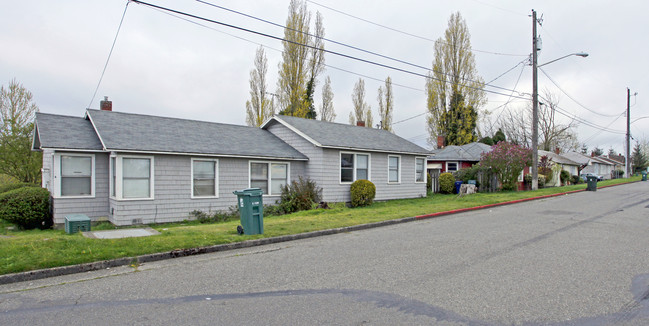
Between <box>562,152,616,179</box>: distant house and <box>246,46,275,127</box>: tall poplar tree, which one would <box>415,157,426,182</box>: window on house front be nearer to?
<box>246,46,275,127</box>: tall poplar tree

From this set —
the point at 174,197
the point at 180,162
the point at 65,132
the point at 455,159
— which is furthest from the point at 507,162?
the point at 65,132

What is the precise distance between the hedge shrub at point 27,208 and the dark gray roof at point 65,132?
189cm

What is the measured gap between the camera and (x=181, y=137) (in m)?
15.4

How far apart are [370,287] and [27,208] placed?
12660 mm

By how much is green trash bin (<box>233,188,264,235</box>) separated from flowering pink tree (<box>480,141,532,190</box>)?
19.4 metres

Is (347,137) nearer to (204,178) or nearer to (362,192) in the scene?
(362,192)

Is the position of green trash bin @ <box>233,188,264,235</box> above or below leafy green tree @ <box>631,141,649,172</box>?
below

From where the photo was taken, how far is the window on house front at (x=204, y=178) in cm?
1474

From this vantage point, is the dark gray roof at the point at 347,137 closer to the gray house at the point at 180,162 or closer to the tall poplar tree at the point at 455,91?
the gray house at the point at 180,162

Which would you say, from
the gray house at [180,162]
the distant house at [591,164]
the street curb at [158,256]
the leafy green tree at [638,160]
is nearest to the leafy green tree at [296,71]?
the gray house at [180,162]

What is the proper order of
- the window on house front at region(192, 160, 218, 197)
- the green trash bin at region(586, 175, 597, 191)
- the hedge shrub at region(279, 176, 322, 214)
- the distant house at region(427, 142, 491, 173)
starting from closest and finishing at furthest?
the window on house front at region(192, 160, 218, 197)
the hedge shrub at region(279, 176, 322, 214)
the green trash bin at region(586, 175, 597, 191)
the distant house at region(427, 142, 491, 173)

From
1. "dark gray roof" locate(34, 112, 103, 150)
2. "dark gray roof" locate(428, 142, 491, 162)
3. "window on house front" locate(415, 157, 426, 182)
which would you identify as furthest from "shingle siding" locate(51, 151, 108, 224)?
"dark gray roof" locate(428, 142, 491, 162)

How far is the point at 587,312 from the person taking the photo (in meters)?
4.57

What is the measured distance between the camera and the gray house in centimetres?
1309
